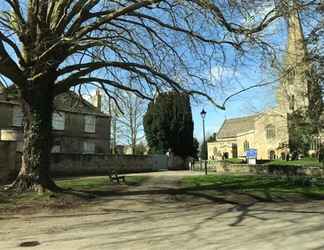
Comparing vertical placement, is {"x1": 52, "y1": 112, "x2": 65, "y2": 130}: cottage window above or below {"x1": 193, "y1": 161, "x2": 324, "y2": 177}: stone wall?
above

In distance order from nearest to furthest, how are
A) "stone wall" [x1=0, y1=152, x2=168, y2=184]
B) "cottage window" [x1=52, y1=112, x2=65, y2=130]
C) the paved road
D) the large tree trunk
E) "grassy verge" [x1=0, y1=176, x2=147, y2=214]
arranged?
the paved road → "grassy verge" [x1=0, y1=176, x2=147, y2=214] → the large tree trunk → "stone wall" [x1=0, y1=152, x2=168, y2=184] → "cottage window" [x1=52, y1=112, x2=65, y2=130]

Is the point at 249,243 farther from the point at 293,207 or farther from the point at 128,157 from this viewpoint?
the point at 128,157

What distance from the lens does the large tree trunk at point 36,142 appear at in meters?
19.4

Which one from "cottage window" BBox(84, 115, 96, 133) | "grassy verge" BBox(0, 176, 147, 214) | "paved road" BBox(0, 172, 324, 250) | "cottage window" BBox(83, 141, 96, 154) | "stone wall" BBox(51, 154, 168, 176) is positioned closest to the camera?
"paved road" BBox(0, 172, 324, 250)

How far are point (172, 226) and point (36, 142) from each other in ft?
28.6

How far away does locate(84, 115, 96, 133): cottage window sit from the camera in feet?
183

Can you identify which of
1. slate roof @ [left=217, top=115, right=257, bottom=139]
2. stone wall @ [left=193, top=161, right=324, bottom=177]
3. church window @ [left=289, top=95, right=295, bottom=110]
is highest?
slate roof @ [left=217, top=115, right=257, bottom=139]

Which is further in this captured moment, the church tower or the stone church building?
the stone church building

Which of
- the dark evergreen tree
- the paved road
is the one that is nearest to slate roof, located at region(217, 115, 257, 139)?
the dark evergreen tree

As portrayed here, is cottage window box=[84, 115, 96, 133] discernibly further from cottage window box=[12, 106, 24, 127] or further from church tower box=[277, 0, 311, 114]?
church tower box=[277, 0, 311, 114]

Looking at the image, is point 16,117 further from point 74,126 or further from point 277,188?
point 277,188

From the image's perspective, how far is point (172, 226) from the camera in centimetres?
1275

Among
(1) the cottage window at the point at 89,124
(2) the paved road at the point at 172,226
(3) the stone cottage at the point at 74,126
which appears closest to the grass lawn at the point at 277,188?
(2) the paved road at the point at 172,226

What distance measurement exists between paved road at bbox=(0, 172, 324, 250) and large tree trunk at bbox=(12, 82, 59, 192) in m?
2.94
